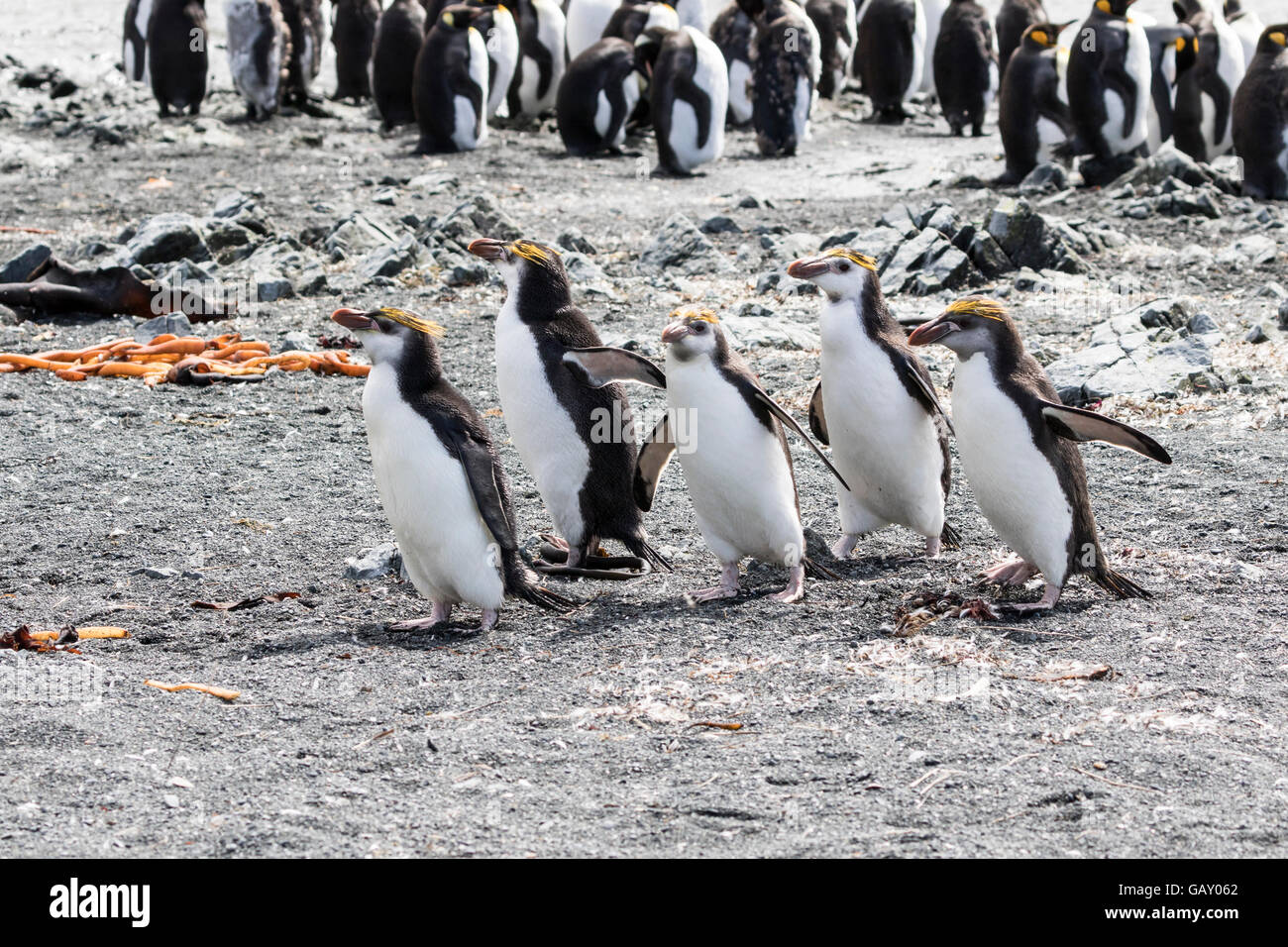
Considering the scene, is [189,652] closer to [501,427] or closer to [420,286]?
[501,427]

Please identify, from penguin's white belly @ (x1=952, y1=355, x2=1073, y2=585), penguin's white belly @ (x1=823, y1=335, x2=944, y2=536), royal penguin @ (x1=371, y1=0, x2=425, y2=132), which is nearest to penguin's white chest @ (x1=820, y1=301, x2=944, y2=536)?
penguin's white belly @ (x1=823, y1=335, x2=944, y2=536)

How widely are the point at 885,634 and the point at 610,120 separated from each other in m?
12.6

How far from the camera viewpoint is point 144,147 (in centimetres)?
1582

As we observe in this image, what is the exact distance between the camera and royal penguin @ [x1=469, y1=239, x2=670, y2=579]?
205 inches

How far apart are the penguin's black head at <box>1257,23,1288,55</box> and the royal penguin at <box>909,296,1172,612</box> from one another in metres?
9.98

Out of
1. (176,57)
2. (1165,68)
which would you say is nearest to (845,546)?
(1165,68)

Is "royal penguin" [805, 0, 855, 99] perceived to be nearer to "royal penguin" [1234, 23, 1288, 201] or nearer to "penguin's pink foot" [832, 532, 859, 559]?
"royal penguin" [1234, 23, 1288, 201]

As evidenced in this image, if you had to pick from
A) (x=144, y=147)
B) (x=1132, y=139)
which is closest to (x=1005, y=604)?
(x=1132, y=139)

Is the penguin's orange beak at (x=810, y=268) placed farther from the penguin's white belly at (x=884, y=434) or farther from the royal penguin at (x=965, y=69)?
the royal penguin at (x=965, y=69)

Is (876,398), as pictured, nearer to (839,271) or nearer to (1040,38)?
(839,271)

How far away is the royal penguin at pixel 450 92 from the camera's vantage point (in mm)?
15945

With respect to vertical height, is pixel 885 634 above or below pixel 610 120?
below

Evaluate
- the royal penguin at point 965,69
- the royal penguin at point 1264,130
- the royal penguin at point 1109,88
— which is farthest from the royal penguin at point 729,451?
the royal penguin at point 965,69

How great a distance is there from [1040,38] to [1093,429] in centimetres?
1148
